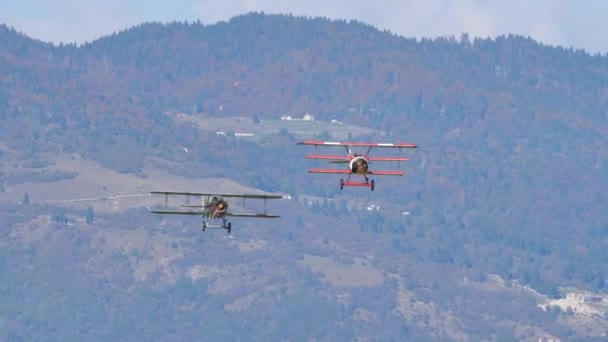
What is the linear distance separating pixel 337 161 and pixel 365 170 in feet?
7.43

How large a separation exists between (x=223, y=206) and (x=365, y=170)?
38.4 ft

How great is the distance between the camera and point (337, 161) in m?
161

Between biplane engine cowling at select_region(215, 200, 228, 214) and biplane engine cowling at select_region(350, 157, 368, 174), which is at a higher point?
biplane engine cowling at select_region(350, 157, 368, 174)

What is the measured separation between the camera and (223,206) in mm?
166375

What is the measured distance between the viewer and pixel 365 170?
15925cm

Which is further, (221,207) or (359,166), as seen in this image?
(221,207)

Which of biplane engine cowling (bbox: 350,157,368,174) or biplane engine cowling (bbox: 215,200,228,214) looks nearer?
biplane engine cowling (bbox: 350,157,368,174)

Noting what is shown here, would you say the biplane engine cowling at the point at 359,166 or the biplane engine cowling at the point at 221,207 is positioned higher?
the biplane engine cowling at the point at 359,166

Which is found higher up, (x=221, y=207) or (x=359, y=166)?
(x=359, y=166)

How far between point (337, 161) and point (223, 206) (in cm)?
A: 971

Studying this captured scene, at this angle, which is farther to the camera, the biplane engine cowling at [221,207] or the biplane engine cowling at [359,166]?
the biplane engine cowling at [221,207]
